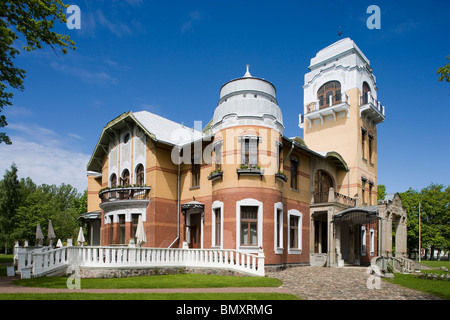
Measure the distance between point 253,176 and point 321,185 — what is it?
8.45 metres

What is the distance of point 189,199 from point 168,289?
10.5 metres

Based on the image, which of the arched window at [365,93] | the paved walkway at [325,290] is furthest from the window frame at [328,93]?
the paved walkway at [325,290]

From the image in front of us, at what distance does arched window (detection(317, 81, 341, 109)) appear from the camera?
27906mm

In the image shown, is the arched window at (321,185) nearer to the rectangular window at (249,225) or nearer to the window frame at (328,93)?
the window frame at (328,93)

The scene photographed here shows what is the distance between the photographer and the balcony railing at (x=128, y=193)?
2045cm

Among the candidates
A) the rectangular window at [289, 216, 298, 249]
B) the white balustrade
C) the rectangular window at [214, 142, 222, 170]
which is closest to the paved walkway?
the white balustrade

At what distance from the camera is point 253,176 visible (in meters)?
18.1

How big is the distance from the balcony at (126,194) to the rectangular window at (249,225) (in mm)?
5850

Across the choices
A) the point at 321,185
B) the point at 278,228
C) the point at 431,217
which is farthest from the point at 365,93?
the point at 431,217

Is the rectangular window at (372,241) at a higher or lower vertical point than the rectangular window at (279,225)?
lower

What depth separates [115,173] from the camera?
23859 millimetres

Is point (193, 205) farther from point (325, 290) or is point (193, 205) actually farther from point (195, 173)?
point (325, 290)

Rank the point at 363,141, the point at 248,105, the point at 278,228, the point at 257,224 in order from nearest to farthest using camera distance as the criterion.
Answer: the point at 257,224 → the point at 248,105 → the point at 278,228 → the point at 363,141
